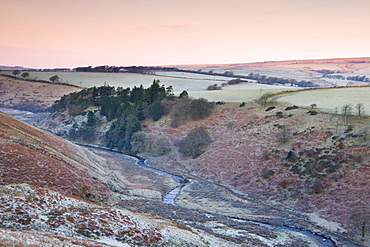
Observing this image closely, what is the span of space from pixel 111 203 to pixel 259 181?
82.9 ft

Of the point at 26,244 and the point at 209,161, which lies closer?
the point at 26,244

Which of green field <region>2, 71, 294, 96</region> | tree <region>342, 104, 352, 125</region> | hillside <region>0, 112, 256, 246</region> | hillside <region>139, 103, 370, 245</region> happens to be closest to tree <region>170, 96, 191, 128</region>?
hillside <region>139, 103, 370, 245</region>

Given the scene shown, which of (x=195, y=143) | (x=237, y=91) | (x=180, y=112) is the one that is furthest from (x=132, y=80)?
(x=195, y=143)

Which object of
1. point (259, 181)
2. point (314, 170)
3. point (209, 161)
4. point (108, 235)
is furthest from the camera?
point (209, 161)

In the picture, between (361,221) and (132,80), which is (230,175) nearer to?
(361,221)

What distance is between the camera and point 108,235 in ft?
69.9

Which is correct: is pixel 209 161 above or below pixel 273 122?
below

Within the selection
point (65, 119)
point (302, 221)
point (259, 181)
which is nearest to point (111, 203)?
point (302, 221)

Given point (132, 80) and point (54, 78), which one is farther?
point (54, 78)

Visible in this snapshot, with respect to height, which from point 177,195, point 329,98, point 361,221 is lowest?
point 177,195

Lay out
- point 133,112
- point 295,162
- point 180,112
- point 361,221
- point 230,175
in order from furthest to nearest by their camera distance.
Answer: point 133,112 → point 180,112 → point 230,175 → point 295,162 → point 361,221

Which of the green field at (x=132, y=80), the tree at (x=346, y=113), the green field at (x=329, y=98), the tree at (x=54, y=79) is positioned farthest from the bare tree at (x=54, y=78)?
the tree at (x=346, y=113)

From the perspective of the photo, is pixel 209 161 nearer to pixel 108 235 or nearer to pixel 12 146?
pixel 12 146

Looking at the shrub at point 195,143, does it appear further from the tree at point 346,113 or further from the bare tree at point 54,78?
the bare tree at point 54,78
